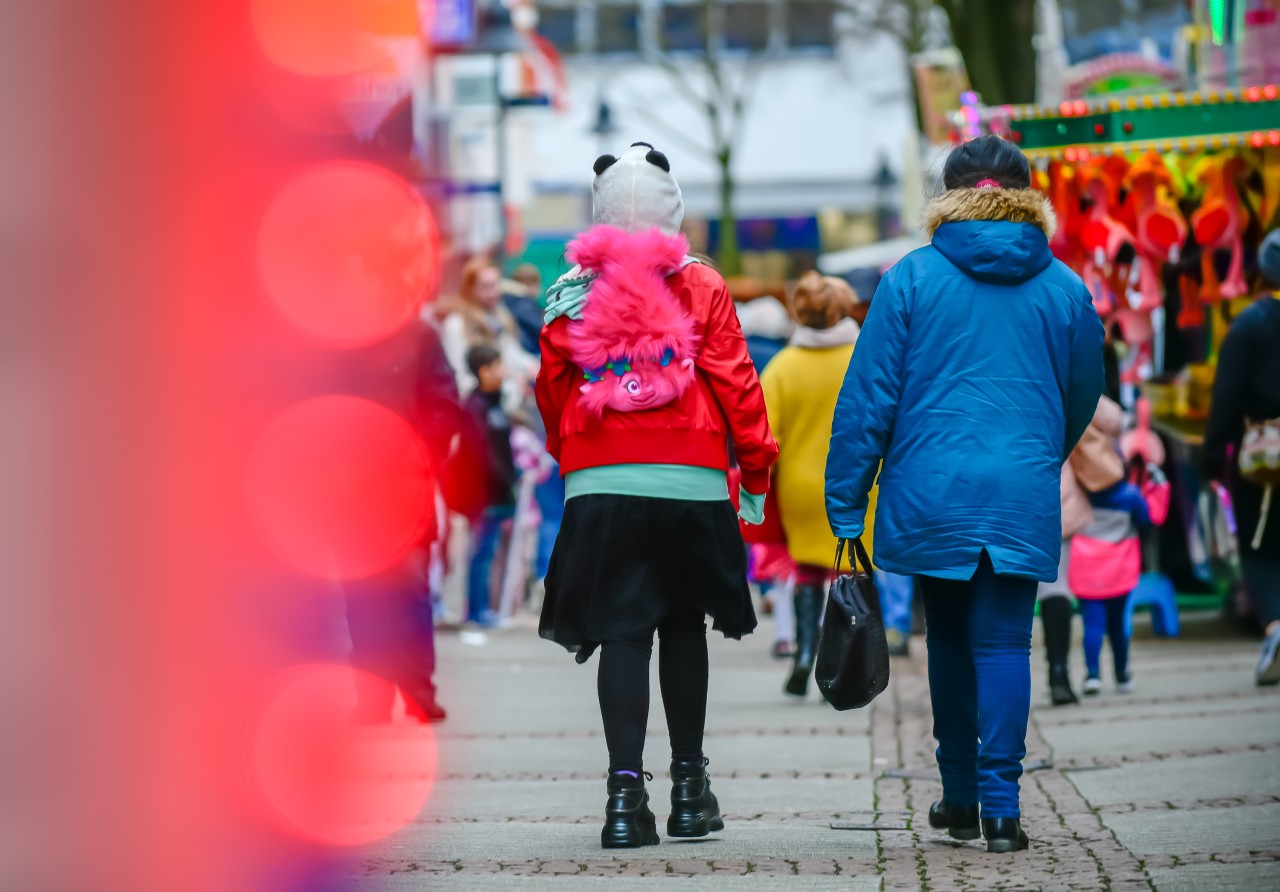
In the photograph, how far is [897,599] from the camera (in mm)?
10383

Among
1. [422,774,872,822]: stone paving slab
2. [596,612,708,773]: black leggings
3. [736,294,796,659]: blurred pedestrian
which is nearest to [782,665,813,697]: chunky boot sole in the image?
[736,294,796,659]: blurred pedestrian

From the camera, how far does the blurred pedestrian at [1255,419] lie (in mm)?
8414

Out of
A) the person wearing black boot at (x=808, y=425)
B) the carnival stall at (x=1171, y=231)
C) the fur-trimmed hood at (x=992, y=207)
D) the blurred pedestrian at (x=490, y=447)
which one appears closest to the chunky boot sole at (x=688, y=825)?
the fur-trimmed hood at (x=992, y=207)

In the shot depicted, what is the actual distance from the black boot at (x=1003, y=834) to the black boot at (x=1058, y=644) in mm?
3743

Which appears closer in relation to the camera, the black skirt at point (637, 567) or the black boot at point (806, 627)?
the black skirt at point (637, 567)

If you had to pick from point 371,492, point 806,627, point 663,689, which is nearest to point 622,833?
point 663,689

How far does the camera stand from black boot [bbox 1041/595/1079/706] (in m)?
8.63

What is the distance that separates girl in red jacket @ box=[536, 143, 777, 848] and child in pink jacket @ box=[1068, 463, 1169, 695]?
4.09 m

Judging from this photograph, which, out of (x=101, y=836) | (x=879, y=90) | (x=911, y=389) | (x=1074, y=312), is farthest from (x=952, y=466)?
(x=879, y=90)

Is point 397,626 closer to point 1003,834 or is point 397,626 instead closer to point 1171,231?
point 1003,834

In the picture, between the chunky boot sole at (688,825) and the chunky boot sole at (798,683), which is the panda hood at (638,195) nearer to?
the chunky boot sole at (688,825)

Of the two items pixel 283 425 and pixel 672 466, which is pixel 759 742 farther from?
pixel 283 425

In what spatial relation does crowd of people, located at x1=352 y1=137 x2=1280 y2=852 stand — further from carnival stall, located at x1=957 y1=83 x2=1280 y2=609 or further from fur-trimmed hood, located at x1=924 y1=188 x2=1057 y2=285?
carnival stall, located at x1=957 y1=83 x2=1280 y2=609

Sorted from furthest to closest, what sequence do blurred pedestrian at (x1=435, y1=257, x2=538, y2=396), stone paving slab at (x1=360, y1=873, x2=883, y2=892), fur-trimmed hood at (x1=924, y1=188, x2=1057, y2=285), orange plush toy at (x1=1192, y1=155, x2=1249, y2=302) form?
blurred pedestrian at (x1=435, y1=257, x2=538, y2=396) < orange plush toy at (x1=1192, y1=155, x2=1249, y2=302) < fur-trimmed hood at (x1=924, y1=188, x2=1057, y2=285) < stone paving slab at (x1=360, y1=873, x2=883, y2=892)
